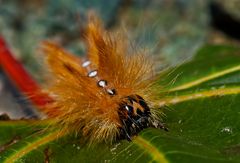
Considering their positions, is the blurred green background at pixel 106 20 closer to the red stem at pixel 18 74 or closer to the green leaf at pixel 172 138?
the red stem at pixel 18 74

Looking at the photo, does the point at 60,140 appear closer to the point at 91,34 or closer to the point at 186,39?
the point at 91,34

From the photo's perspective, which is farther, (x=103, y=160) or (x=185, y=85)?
(x=185, y=85)

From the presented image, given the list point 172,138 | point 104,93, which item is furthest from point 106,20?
point 172,138

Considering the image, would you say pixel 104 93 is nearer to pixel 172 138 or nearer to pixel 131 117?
pixel 131 117

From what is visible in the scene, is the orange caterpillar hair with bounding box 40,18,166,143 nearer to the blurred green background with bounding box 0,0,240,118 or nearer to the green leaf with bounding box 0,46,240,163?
the green leaf with bounding box 0,46,240,163

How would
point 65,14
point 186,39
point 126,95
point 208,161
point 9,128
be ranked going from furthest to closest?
point 186,39, point 65,14, point 9,128, point 126,95, point 208,161

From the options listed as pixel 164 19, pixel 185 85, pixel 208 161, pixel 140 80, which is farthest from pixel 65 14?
pixel 208 161
